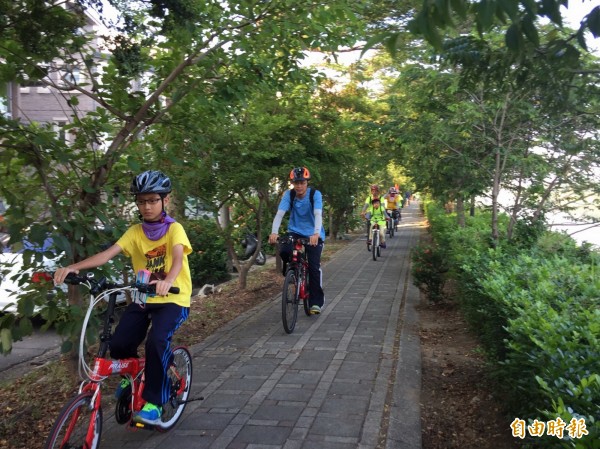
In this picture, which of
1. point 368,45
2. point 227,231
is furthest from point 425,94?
point 368,45

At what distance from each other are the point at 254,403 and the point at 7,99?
3230 mm

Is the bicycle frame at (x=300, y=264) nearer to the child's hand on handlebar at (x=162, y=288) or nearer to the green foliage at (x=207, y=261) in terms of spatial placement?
the child's hand on handlebar at (x=162, y=288)

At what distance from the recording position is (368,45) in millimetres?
2344

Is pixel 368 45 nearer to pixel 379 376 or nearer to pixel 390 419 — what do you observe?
pixel 390 419

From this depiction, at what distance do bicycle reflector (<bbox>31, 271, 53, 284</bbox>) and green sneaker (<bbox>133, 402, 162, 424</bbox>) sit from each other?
1144mm

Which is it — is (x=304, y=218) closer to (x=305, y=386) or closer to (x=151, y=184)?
(x=305, y=386)

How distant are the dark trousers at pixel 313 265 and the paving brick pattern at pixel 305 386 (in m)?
0.28

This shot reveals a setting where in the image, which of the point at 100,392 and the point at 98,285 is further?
the point at 100,392

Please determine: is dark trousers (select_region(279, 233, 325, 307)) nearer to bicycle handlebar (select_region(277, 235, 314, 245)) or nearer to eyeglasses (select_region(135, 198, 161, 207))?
bicycle handlebar (select_region(277, 235, 314, 245))

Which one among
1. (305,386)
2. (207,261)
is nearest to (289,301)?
(305,386)

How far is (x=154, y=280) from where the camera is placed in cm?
332

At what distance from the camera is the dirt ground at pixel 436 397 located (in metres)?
3.79

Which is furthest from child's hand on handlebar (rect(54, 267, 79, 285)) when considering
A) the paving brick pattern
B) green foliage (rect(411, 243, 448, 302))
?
green foliage (rect(411, 243, 448, 302))

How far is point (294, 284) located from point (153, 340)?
3.45 meters
